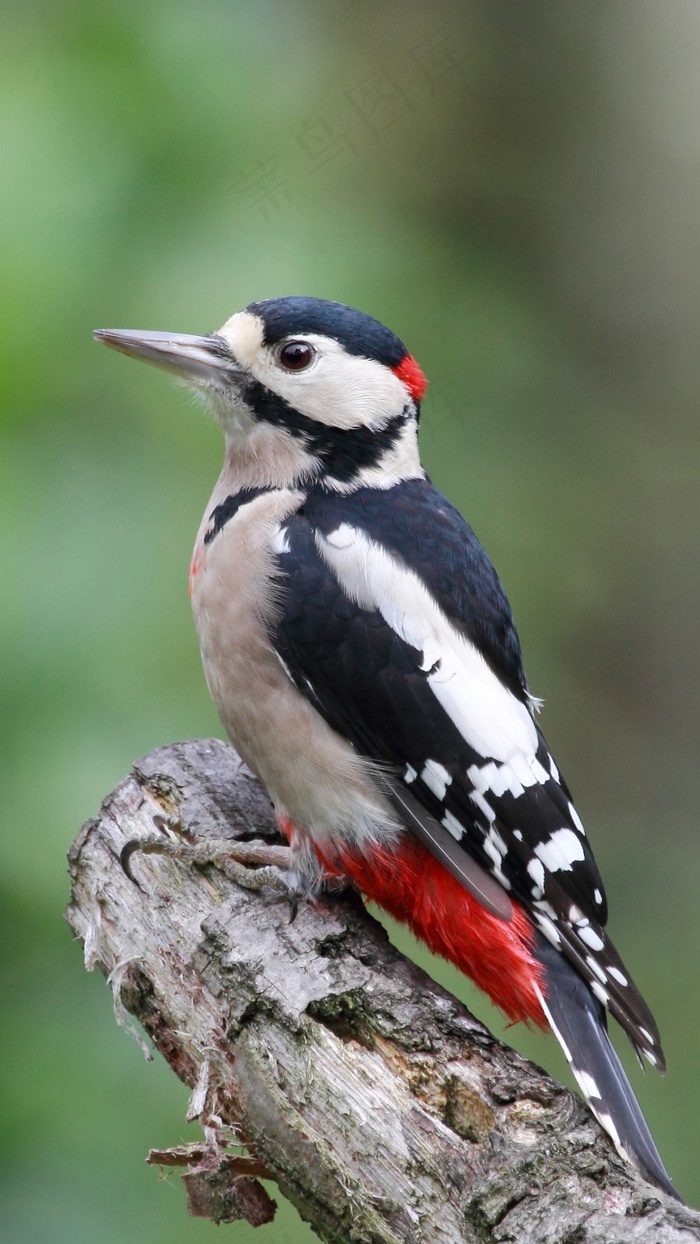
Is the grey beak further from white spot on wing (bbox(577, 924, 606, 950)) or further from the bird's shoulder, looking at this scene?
white spot on wing (bbox(577, 924, 606, 950))

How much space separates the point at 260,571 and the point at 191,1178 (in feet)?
3.54

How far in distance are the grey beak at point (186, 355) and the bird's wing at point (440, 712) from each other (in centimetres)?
40

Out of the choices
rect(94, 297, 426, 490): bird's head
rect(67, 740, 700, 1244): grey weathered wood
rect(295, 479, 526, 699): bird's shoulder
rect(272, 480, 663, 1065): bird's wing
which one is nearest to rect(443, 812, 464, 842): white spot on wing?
rect(272, 480, 663, 1065): bird's wing

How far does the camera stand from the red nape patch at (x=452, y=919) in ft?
7.59

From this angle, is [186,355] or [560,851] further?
[186,355]

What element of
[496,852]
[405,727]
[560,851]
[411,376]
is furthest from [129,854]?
[411,376]

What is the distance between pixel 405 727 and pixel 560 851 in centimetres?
37

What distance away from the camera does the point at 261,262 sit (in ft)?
11.0

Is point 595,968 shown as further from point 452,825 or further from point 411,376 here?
point 411,376

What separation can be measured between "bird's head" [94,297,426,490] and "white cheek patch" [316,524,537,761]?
245 millimetres

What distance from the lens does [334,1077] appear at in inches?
76.0

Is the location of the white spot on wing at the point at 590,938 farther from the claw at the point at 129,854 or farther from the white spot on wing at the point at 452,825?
the claw at the point at 129,854

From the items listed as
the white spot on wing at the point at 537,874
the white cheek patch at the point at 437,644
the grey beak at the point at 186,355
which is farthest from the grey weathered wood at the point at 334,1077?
the grey beak at the point at 186,355

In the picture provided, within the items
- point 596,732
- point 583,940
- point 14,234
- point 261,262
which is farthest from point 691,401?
point 583,940
